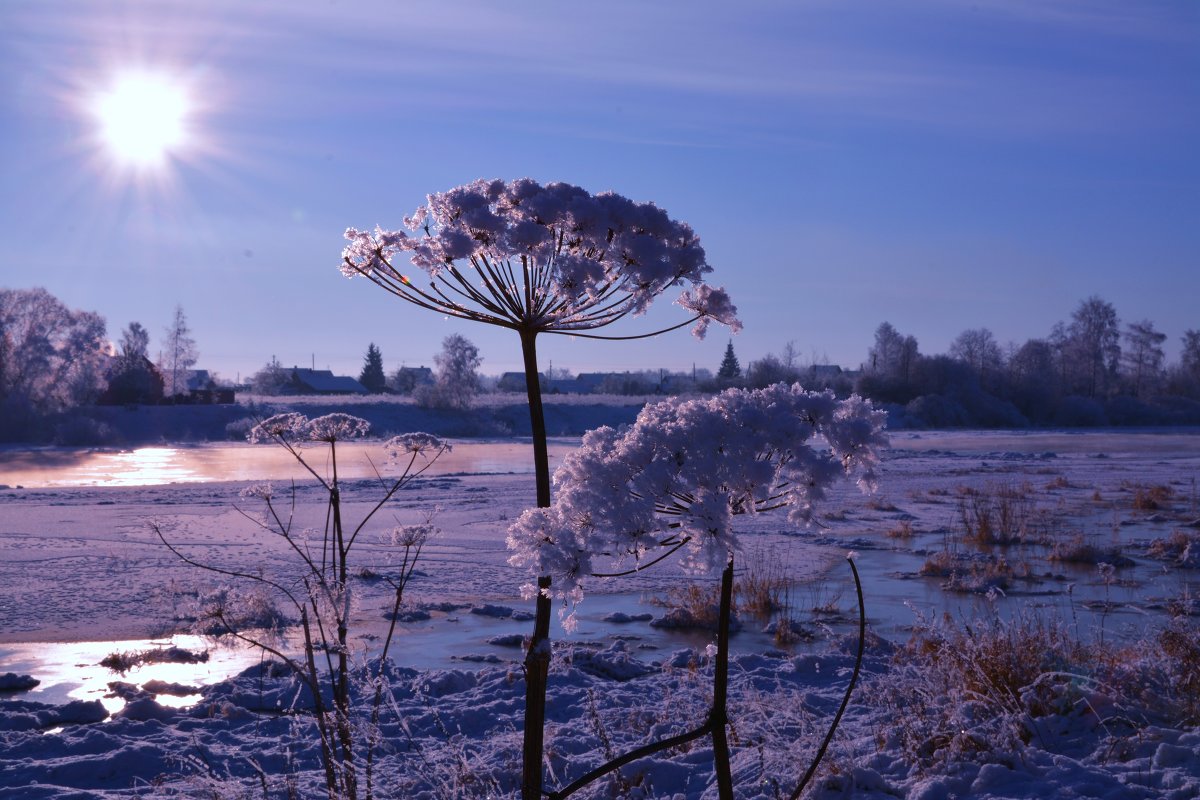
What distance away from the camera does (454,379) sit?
59562 mm

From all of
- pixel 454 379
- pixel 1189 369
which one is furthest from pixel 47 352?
pixel 1189 369

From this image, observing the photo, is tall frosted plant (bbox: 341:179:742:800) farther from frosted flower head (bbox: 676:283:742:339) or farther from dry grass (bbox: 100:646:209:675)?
dry grass (bbox: 100:646:209:675)

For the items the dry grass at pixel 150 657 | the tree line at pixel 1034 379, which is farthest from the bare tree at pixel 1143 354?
the dry grass at pixel 150 657

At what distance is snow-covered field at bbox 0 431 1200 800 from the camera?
4898mm

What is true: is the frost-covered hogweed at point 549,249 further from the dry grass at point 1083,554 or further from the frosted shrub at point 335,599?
the dry grass at point 1083,554

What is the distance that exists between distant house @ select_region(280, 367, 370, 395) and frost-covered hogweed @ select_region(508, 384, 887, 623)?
9529cm

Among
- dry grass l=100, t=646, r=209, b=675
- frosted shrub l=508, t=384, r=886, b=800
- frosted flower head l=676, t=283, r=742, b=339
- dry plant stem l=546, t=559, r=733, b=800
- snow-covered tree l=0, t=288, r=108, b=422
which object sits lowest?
dry grass l=100, t=646, r=209, b=675

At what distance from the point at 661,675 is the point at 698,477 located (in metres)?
5.51

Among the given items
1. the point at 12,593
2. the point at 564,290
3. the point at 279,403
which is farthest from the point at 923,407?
the point at 564,290

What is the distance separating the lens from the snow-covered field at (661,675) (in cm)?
490

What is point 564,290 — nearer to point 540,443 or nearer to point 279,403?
point 540,443

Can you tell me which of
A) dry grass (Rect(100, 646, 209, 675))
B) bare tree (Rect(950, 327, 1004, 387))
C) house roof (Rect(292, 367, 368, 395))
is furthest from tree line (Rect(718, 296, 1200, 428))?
house roof (Rect(292, 367, 368, 395))

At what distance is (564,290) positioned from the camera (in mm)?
3184

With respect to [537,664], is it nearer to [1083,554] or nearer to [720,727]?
[720,727]
